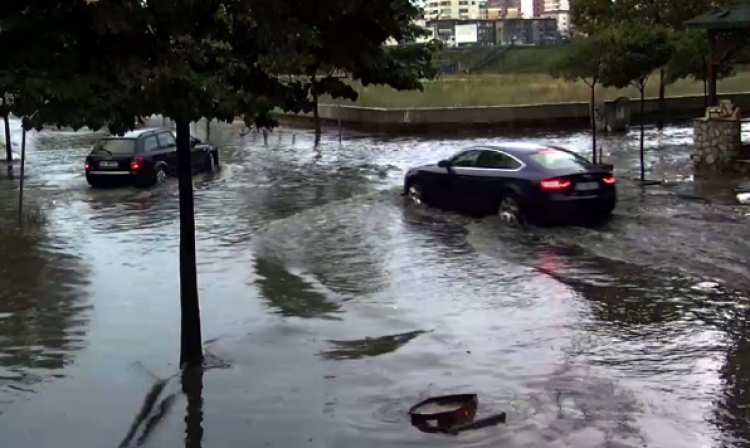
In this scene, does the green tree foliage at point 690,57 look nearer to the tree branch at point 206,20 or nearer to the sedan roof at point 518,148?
the sedan roof at point 518,148

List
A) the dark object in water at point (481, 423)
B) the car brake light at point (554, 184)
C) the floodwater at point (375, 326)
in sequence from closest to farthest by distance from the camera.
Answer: the dark object in water at point (481, 423), the floodwater at point (375, 326), the car brake light at point (554, 184)

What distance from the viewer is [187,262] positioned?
32.3 ft

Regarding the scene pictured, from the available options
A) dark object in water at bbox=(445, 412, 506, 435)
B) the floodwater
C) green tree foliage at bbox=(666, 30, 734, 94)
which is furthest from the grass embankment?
dark object in water at bbox=(445, 412, 506, 435)

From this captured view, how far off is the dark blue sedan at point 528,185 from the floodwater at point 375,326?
1.54ft

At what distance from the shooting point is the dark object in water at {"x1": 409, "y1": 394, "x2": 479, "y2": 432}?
8266mm

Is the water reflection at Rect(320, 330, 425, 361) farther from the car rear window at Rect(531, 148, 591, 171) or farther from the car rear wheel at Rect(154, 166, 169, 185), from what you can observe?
the car rear wheel at Rect(154, 166, 169, 185)

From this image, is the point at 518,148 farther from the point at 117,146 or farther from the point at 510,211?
the point at 117,146

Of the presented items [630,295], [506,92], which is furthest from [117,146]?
[506,92]

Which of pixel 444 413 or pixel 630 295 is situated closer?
pixel 444 413

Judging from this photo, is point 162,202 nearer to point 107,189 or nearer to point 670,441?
point 107,189

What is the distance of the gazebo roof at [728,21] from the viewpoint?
1022 inches

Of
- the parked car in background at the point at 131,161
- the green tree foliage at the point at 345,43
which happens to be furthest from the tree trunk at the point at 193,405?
the parked car in background at the point at 131,161

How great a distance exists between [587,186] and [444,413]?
10317mm

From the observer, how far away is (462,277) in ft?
47.3
